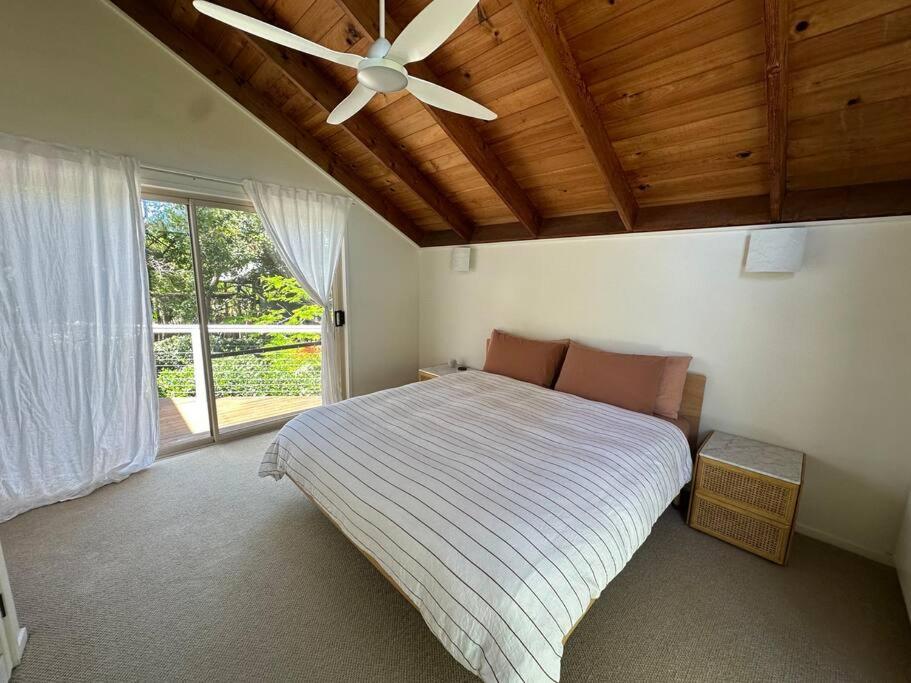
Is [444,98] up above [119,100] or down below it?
below

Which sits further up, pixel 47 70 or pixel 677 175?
pixel 47 70

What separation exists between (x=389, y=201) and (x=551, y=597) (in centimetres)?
364

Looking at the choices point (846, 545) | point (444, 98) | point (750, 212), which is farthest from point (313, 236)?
point (846, 545)

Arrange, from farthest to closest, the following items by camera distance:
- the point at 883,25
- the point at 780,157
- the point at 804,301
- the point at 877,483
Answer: the point at 804,301, the point at 877,483, the point at 780,157, the point at 883,25

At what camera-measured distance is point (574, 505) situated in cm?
133

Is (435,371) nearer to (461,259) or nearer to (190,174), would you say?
(461,259)

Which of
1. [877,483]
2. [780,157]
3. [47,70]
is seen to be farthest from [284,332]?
[877,483]

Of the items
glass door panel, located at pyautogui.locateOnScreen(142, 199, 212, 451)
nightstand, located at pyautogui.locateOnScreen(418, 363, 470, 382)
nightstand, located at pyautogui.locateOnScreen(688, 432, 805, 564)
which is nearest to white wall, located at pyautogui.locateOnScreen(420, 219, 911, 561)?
nightstand, located at pyautogui.locateOnScreen(688, 432, 805, 564)

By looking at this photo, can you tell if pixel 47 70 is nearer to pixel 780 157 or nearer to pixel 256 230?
pixel 256 230

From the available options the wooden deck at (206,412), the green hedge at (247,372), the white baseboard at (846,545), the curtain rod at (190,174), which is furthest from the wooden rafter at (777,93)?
the wooden deck at (206,412)

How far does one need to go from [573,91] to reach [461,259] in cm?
200

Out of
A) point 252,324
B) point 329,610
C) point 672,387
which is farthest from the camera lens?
point 252,324

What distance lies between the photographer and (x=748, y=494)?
187 centimetres

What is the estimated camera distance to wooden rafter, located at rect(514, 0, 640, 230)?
60.3 inches
